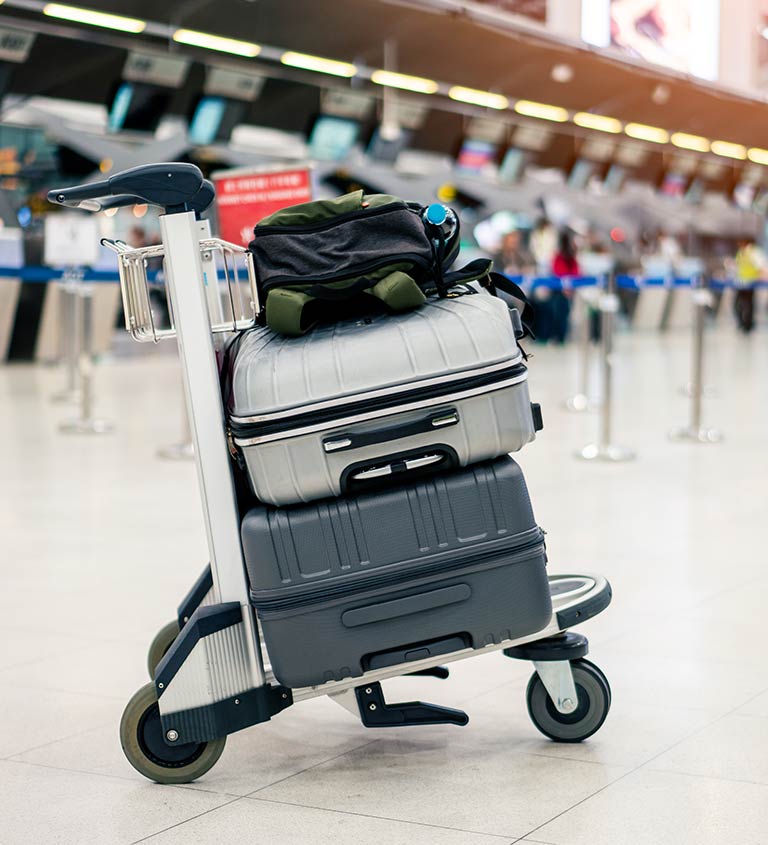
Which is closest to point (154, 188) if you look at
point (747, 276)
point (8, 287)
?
point (8, 287)

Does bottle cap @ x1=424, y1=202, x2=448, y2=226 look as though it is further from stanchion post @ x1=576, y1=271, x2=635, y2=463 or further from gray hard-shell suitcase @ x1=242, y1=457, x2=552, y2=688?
stanchion post @ x1=576, y1=271, x2=635, y2=463

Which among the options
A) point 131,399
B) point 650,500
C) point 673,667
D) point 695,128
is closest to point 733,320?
point 695,128

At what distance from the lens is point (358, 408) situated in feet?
7.13

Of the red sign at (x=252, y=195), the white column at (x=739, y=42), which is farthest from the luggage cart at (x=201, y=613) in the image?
the white column at (x=739, y=42)

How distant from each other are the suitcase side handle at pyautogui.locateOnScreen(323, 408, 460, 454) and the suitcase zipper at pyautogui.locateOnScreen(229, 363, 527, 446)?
31 millimetres

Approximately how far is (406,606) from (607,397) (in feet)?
15.9

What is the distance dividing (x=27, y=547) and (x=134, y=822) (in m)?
2.59

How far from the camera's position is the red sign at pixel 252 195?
7.25 meters

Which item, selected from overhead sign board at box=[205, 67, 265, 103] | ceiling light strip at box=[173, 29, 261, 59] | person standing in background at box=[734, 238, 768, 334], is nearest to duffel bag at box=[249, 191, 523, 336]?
ceiling light strip at box=[173, 29, 261, 59]

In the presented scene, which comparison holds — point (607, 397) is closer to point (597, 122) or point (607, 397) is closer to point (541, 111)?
point (541, 111)

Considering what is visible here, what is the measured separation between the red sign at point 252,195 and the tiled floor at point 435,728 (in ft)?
6.96

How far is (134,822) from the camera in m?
2.10

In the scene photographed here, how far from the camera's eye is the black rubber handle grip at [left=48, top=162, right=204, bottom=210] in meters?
2.25

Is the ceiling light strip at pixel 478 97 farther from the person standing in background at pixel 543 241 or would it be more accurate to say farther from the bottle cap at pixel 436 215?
the bottle cap at pixel 436 215
